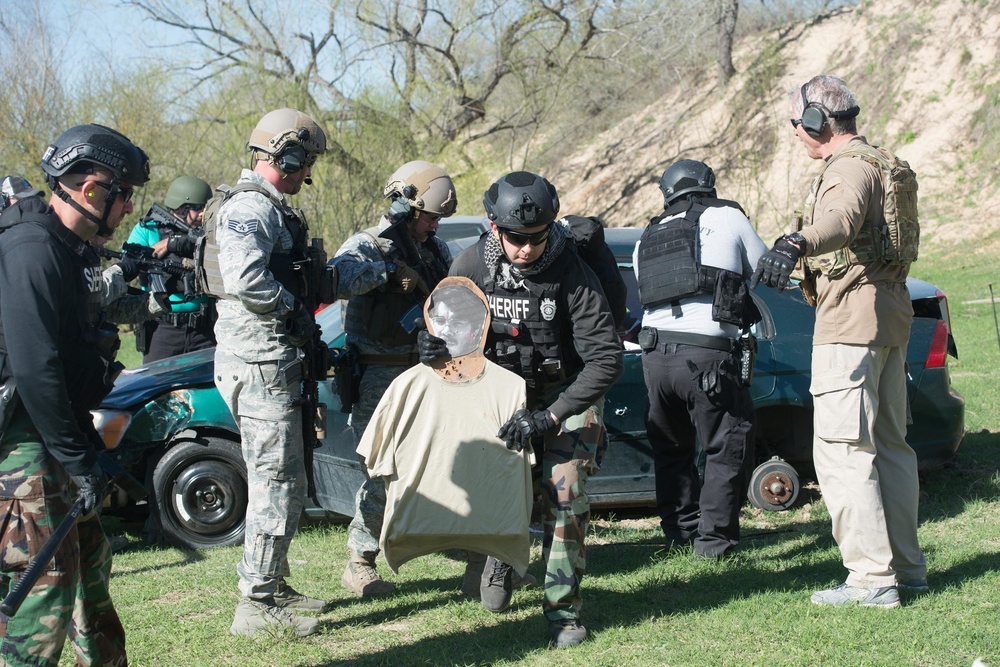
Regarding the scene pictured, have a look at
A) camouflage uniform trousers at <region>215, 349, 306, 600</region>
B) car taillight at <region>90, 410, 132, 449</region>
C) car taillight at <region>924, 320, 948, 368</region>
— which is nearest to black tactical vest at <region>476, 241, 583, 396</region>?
camouflage uniform trousers at <region>215, 349, 306, 600</region>

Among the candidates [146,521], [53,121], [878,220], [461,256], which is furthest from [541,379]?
[53,121]

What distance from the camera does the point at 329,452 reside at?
544 cm

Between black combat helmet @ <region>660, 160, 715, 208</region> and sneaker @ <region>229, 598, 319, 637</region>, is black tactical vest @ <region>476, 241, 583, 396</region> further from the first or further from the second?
sneaker @ <region>229, 598, 319, 637</region>

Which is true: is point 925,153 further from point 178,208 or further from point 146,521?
point 146,521

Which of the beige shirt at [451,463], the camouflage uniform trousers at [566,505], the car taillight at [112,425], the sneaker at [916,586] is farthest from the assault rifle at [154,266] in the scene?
the sneaker at [916,586]

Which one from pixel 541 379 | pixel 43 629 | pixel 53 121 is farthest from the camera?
pixel 53 121

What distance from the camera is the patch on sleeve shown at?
12.7 feet

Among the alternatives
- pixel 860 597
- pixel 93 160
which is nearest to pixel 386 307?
pixel 93 160

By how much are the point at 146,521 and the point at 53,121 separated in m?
17.0

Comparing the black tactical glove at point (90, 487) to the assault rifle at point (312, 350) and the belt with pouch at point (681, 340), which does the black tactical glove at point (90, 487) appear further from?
the belt with pouch at point (681, 340)

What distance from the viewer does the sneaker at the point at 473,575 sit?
4500 millimetres

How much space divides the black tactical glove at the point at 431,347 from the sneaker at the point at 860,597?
1.97m

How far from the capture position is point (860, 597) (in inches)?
158

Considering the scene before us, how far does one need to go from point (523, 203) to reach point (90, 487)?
72.8 inches
